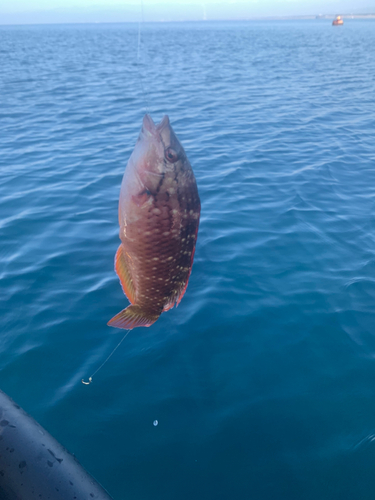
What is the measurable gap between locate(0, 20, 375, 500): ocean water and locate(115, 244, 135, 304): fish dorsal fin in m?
1.09

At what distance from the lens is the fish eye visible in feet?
8.14

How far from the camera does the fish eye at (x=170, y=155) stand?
8.14ft

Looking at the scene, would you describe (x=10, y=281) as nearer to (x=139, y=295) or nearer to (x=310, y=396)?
A: (x=139, y=295)

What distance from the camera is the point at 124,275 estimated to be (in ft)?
9.68

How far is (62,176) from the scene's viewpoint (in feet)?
35.3

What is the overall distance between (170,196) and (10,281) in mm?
5100

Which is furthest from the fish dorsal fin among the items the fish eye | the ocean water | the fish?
the ocean water

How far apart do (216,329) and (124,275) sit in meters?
3.12

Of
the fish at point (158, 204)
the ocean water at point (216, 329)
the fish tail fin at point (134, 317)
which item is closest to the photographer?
the fish at point (158, 204)

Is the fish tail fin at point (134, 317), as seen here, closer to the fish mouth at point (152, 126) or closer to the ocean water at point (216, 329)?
the fish mouth at point (152, 126)

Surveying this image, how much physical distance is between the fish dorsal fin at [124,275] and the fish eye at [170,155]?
31.8 inches

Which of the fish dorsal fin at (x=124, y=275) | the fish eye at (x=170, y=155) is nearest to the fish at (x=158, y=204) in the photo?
the fish eye at (x=170, y=155)

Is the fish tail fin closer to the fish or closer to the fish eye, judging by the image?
the fish

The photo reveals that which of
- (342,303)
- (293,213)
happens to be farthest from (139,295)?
(293,213)
